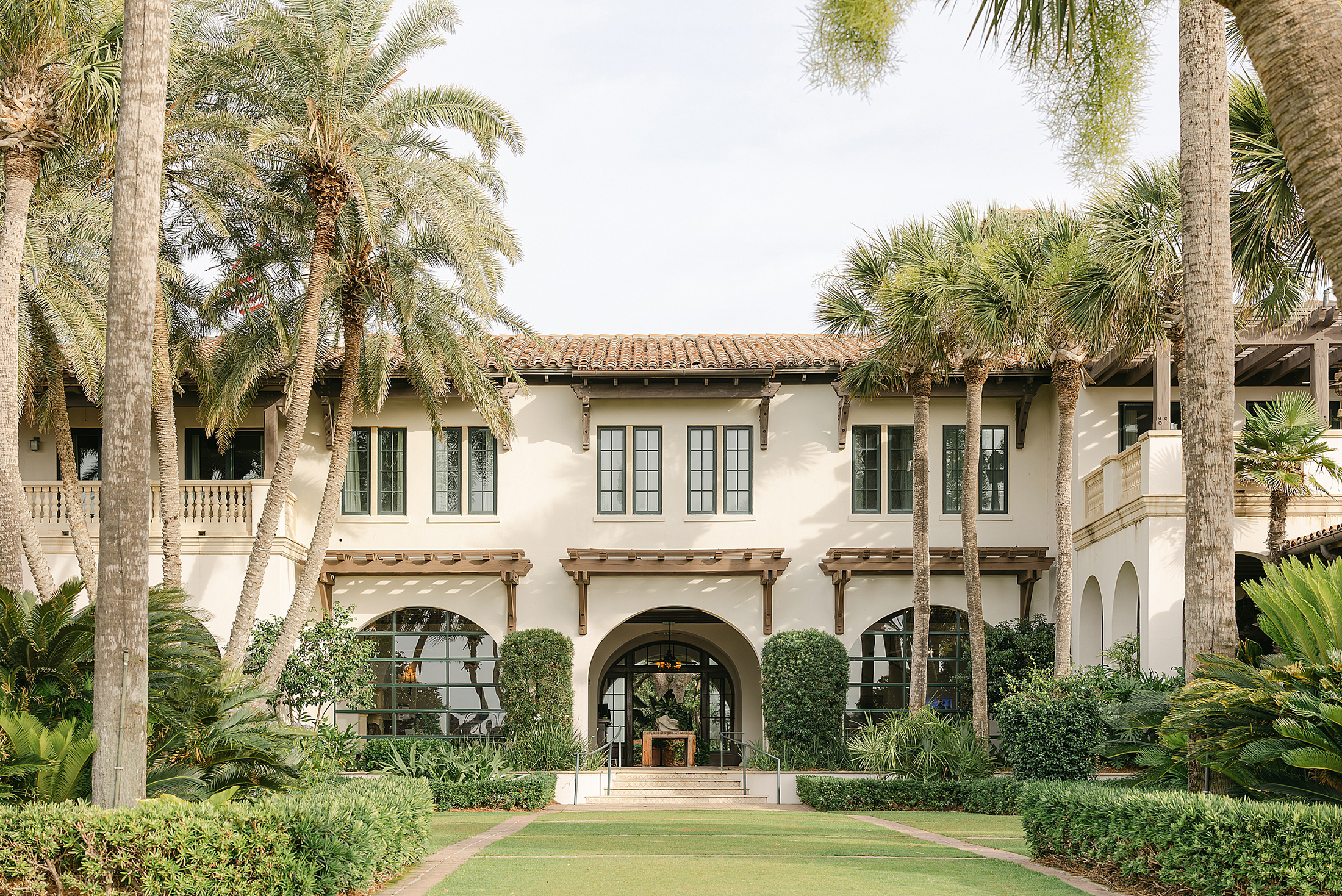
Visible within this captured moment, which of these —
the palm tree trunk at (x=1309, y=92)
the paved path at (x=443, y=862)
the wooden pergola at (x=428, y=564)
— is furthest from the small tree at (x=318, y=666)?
the palm tree trunk at (x=1309, y=92)

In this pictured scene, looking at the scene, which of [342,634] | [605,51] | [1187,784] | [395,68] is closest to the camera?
[605,51]

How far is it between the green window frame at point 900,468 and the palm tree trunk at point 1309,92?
19665 millimetres

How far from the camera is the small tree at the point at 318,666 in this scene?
71.6 feet

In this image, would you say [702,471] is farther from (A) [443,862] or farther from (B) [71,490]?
(A) [443,862]

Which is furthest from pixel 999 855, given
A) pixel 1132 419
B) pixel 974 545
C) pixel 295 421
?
pixel 1132 419

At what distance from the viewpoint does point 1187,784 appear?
11.5m

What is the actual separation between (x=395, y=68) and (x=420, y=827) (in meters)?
10.8

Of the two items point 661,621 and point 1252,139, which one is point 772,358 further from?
point 1252,139

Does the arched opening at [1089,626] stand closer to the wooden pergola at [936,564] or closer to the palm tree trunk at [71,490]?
the wooden pergola at [936,564]

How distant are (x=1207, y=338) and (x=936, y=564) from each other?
13.3 metres

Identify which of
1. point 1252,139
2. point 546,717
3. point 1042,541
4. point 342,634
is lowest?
point 546,717

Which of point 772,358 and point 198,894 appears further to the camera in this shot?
point 772,358

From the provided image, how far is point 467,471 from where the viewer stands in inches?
979

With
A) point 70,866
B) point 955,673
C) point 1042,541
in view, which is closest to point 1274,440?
point 1042,541
